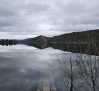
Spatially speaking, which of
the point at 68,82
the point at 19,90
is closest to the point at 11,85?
the point at 19,90

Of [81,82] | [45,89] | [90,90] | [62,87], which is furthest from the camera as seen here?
[81,82]

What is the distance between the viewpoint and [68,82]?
481 inches

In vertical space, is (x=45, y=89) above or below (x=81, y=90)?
above

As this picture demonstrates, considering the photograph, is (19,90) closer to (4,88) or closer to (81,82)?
(4,88)

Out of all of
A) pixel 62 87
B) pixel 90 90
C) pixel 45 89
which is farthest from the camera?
pixel 62 87

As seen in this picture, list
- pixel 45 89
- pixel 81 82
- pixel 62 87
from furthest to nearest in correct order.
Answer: pixel 81 82 < pixel 62 87 < pixel 45 89

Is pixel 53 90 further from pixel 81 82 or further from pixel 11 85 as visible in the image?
pixel 11 85

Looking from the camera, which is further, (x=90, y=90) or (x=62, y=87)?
(x=62, y=87)

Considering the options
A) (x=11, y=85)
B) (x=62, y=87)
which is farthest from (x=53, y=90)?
(x=11, y=85)

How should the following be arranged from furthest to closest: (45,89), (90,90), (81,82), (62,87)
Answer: (81,82) → (62,87) → (90,90) → (45,89)

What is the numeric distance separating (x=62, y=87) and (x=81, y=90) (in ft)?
6.34

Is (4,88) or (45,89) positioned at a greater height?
(45,89)

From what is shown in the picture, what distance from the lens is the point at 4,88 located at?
11.3 m

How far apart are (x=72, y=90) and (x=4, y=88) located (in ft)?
23.2
